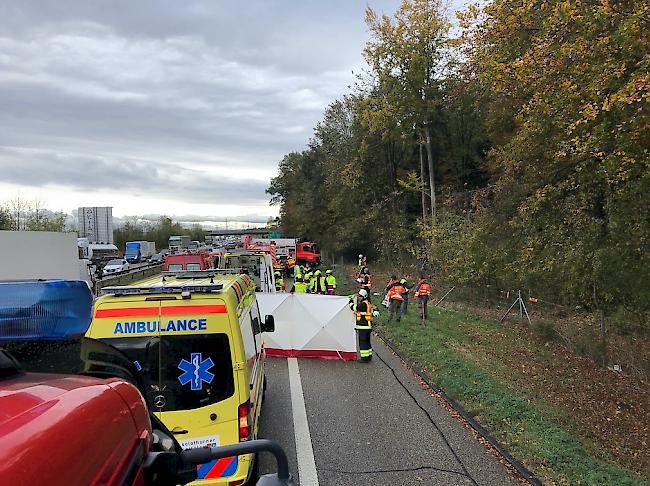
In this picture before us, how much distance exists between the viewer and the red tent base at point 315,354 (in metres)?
12.0

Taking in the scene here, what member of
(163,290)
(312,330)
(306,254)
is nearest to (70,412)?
(163,290)

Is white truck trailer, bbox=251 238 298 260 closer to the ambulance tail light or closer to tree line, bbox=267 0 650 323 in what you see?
tree line, bbox=267 0 650 323

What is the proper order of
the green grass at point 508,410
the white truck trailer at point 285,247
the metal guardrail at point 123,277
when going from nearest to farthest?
the green grass at point 508,410
the metal guardrail at point 123,277
the white truck trailer at point 285,247

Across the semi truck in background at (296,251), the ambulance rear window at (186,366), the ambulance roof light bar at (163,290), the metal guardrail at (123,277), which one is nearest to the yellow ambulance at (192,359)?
the ambulance rear window at (186,366)

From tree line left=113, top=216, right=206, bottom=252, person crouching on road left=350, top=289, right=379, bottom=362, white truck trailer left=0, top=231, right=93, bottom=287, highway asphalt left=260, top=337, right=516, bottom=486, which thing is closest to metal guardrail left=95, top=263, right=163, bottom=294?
white truck trailer left=0, top=231, right=93, bottom=287

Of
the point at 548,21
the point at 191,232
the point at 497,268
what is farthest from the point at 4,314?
the point at 191,232

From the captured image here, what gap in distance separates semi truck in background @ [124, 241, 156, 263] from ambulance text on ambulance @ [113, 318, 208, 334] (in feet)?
193

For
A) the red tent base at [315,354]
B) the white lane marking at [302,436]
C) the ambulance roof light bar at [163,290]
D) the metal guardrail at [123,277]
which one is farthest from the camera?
the metal guardrail at [123,277]

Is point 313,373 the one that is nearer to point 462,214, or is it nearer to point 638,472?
point 638,472

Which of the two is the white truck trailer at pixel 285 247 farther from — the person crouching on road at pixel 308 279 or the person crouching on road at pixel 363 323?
the person crouching on road at pixel 363 323

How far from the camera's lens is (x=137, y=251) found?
6638 centimetres

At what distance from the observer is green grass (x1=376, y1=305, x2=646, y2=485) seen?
6.20 metres

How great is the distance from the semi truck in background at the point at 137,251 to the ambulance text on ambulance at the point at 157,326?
2316 inches

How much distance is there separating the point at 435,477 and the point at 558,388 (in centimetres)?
646
